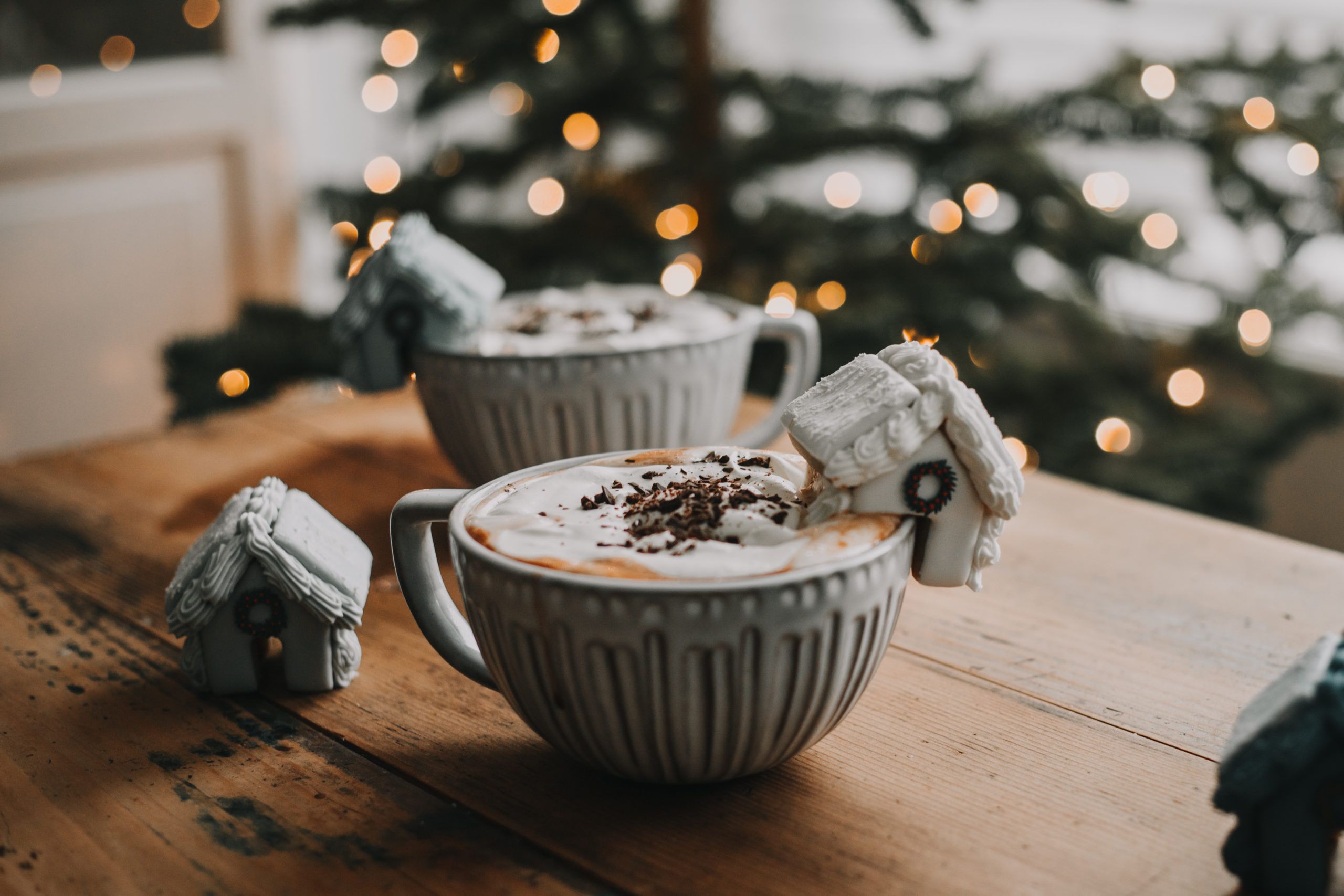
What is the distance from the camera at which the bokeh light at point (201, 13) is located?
2529mm

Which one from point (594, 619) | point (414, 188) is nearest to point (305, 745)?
point (594, 619)

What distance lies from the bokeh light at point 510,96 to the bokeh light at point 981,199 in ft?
2.80

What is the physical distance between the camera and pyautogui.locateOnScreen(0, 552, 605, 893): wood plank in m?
0.54

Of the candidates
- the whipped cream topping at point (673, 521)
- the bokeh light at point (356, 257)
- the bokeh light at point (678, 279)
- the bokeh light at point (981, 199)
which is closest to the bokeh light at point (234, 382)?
the bokeh light at point (356, 257)

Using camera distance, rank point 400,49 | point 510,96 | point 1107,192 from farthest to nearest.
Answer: point 510,96
point 400,49
point 1107,192

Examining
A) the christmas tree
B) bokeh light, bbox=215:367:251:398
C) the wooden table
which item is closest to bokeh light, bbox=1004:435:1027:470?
the christmas tree

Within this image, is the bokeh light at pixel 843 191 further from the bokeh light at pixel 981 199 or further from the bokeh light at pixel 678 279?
the bokeh light at pixel 678 279

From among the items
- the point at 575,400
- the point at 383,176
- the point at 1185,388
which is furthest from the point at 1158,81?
the point at 383,176

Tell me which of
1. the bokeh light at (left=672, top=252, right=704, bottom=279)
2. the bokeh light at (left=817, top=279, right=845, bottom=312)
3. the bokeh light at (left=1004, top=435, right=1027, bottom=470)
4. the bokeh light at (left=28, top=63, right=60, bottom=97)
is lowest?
the bokeh light at (left=1004, top=435, right=1027, bottom=470)

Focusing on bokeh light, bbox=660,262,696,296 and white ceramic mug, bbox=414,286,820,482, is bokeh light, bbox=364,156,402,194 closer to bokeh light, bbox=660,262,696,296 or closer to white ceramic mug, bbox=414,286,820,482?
bokeh light, bbox=660,262,696,296

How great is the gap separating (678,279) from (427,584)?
1.07 metres

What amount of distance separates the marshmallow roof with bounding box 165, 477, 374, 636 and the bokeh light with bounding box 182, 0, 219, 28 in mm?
2223

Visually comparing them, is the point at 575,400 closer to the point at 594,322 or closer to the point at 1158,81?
the point at 594,322

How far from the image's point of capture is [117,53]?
243 centimetres
